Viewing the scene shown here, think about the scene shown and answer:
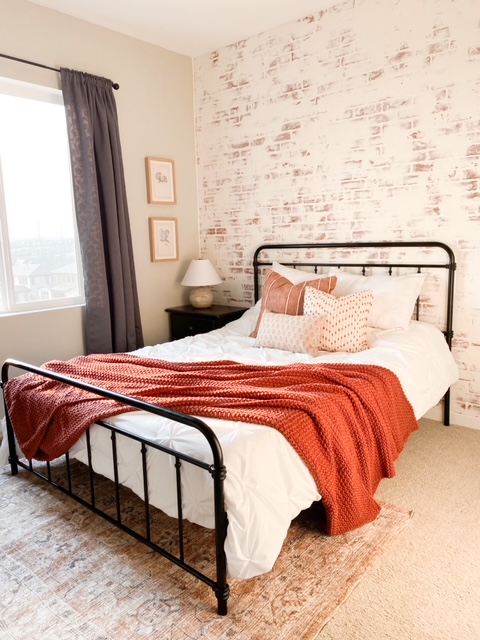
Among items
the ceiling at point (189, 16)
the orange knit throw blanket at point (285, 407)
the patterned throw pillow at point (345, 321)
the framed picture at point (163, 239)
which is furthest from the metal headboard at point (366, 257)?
the ceiling at point (189, 16)

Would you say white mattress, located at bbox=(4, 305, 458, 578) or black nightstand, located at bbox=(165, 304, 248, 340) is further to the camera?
black nightstand, located at bbox=(165, 304, 248, 340)

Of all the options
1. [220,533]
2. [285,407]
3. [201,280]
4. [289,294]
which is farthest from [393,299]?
[220,533]

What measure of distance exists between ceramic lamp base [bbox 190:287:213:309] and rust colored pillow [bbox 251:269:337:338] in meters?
0.84

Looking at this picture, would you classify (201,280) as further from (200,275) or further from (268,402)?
(268,402)

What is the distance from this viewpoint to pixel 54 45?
10.8 ft

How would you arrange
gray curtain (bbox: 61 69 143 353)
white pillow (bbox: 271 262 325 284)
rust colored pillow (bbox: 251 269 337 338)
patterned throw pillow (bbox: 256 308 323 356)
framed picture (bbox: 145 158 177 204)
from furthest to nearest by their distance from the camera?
framed picture (bbox: 145 158 177 204)
white pillow (bbox: 271 262 325 284)
gray curtain (bbox: 61 69 143 353)
rust colored pillow (bbox: 251 269 337 338)
patterned throw pillow (bbox: 256 308 323 356)

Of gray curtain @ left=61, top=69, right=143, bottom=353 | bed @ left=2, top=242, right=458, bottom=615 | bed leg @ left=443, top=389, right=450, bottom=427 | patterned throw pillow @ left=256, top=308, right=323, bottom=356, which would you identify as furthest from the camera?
gray curtain @ left=61, top=69, right=143, bottom=353

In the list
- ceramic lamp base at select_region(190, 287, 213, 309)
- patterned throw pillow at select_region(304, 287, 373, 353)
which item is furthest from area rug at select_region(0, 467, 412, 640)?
ceramic lamp base at select_region(190, 287, 213, 309)

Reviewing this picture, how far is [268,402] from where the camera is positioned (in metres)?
1.96

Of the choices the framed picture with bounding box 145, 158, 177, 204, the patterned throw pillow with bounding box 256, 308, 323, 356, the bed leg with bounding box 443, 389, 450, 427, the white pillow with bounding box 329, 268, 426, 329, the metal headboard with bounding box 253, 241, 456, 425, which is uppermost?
the framed picture with bounding box 145, 158, 177, 204

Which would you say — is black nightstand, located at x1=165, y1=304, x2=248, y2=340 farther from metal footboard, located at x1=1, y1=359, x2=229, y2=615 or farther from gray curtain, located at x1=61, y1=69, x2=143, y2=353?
metal footboard, located at x1=1, y1=359, x2=229, y2=615

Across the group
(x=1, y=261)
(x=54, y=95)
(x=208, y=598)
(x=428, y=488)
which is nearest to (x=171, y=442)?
(x=208, y=598)

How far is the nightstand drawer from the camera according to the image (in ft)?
12.8

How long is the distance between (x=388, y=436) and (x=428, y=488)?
49 cm
